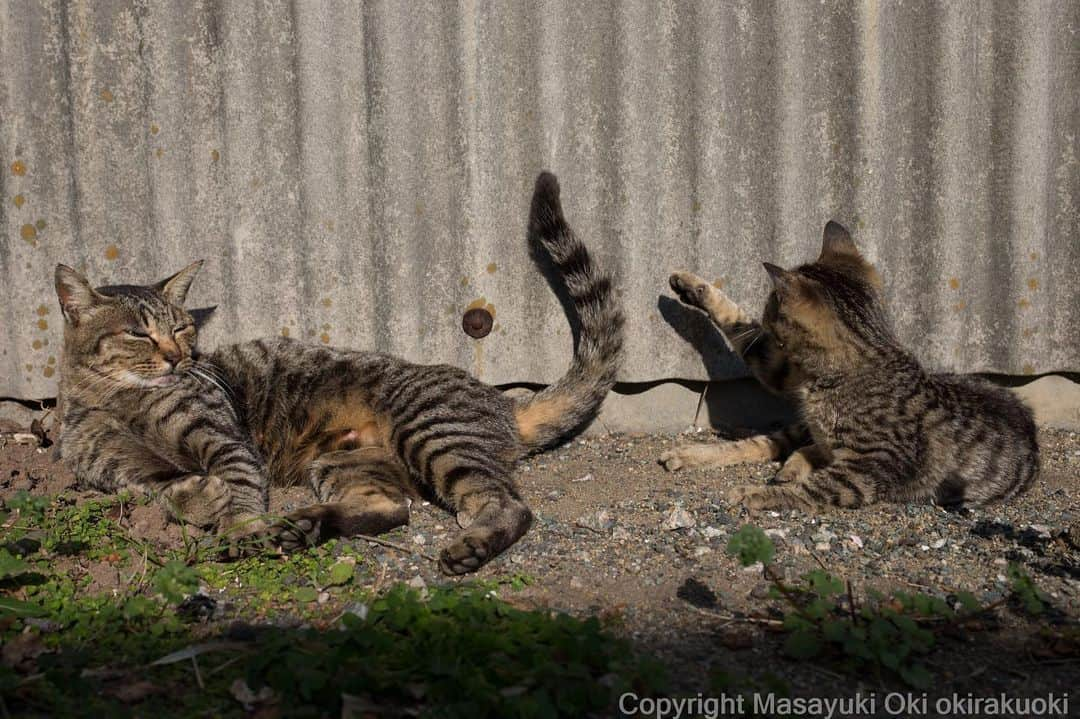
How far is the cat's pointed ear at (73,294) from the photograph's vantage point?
4.20 metres

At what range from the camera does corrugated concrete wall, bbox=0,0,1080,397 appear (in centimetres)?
458

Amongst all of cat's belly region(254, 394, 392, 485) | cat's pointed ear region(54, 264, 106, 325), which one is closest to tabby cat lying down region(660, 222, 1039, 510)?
cat's belly region(254, 394, 392, 485)

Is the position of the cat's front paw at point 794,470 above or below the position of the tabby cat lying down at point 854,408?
below

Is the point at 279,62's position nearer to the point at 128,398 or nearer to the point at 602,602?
the point at 128,398

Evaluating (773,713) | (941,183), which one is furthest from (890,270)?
(773,713)

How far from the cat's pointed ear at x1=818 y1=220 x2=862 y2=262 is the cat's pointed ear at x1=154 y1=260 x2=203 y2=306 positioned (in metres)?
2.99

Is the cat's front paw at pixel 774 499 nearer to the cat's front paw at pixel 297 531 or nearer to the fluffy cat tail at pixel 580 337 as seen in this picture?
the fluffy cat tail at pixel 580 337

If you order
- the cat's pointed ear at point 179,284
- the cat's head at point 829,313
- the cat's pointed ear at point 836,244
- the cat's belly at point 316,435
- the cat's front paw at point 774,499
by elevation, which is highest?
the cat's pointed ear at point 836,244

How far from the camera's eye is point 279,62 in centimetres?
459

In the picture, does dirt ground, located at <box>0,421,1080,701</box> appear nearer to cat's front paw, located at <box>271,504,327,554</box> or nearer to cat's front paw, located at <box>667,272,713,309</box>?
cat's front paw, located at <box>271,504,327,554</box>

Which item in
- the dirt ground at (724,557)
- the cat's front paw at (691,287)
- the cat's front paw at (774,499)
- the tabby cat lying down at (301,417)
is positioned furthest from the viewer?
the cat's front paw at (691,287)

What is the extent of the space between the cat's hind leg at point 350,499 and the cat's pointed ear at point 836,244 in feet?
7.46

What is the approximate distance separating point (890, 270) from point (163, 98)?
12.1ft

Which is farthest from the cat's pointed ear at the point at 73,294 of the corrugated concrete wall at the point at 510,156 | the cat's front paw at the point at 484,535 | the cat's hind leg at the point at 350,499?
the cat's front paw at the point at 484,535
